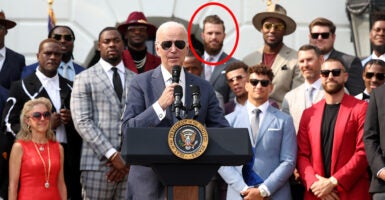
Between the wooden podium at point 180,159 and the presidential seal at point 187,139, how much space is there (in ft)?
0.12

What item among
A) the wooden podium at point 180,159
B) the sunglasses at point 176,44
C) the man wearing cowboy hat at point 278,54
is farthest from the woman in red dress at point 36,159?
the wooden podium at point 180,159

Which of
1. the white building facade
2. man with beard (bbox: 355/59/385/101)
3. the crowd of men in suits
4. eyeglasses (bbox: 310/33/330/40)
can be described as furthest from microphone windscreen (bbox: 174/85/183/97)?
the white building facade

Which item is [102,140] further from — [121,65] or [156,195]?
[156,195]

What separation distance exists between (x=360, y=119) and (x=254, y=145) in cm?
104

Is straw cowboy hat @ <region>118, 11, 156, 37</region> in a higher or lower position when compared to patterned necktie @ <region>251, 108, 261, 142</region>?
higher

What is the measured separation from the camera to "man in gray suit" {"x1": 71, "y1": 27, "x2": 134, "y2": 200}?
967 centimetres

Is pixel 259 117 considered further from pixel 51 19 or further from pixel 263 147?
pixel 51 19

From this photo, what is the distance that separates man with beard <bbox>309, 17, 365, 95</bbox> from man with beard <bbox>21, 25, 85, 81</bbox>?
8.68ft

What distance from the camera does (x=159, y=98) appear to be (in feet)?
22.6

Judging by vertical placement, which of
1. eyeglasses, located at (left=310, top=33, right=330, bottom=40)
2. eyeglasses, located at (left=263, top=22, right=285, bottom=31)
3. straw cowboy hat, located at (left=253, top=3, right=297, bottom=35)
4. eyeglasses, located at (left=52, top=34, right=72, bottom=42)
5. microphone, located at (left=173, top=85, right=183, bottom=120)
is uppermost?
straw cowboy hat, located at (left=253, top=3, right=297, bottom=35)

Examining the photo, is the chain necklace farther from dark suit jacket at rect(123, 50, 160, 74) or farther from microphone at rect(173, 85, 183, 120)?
microphone at rect(173, 85, 183, 120)

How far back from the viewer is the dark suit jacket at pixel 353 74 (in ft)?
34.8

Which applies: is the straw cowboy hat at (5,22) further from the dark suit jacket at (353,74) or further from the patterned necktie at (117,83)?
the dark suit jacket at (353,74)

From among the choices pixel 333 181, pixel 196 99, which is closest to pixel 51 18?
pixel 333 181
